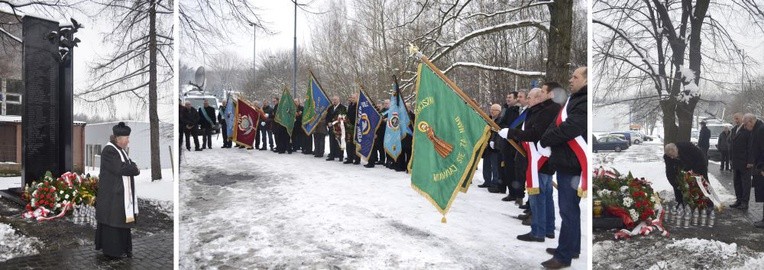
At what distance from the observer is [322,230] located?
2.27m

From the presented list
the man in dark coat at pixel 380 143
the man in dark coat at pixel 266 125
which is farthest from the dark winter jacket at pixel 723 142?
the man in dark coat at pixel 266 125

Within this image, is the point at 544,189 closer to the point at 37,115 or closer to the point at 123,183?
the point at 123,183

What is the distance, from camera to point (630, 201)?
241 cm

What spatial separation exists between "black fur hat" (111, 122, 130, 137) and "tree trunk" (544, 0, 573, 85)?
243 cm

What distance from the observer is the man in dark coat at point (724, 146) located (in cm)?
247

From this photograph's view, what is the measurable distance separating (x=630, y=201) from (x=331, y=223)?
1457 mm

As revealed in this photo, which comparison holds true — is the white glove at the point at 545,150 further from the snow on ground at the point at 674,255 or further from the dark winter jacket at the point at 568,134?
the snow on ground at the point at 674,255

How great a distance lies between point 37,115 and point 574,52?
14.8ft

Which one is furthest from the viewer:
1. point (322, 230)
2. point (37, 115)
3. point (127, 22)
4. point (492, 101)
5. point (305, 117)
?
point (37, 115)

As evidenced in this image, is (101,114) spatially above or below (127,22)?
below

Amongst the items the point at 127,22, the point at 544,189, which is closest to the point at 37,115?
the point at 127,22

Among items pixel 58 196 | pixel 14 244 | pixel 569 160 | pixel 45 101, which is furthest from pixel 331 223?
pixel 45 101

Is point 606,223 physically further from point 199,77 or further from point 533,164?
point 199,77

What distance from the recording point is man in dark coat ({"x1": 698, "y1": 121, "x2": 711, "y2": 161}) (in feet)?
8.21
